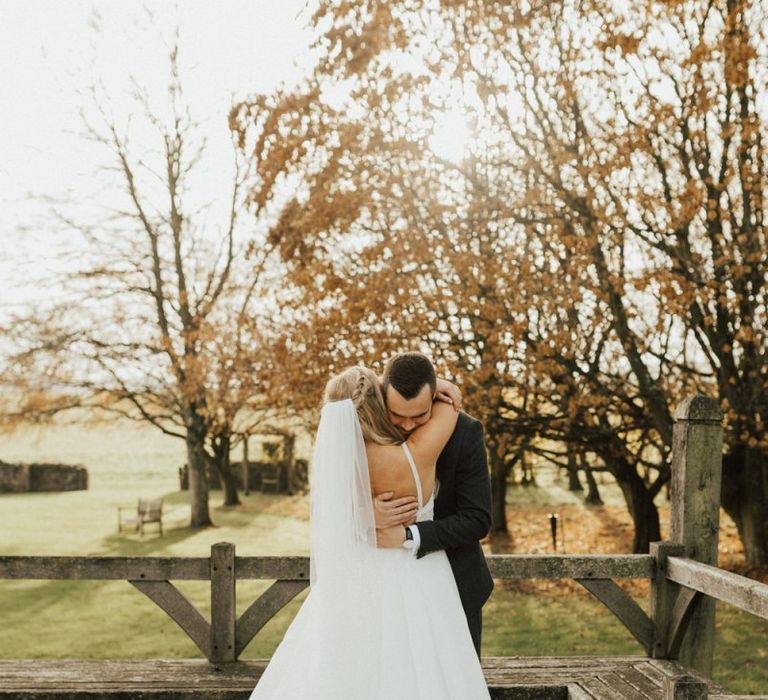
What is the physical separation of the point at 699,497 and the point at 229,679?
11.8 ft

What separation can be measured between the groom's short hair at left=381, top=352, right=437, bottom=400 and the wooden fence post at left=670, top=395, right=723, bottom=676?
290cm

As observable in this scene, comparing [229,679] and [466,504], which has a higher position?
[466,504]

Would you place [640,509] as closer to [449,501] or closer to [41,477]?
[449,501]

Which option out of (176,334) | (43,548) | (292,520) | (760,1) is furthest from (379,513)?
(292,520)

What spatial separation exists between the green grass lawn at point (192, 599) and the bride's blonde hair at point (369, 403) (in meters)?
7.52

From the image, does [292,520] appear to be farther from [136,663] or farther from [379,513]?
[379,513]

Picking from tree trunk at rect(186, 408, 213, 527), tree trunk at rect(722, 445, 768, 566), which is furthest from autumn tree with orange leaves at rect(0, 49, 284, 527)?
tree trunk at rect(722, 445, 768, 566)

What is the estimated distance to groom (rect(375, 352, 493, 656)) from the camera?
427 cm

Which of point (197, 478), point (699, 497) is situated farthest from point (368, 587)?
point (197, 478)

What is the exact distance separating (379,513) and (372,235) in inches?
477

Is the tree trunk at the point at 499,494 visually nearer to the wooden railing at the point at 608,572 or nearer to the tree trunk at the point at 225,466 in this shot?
the tree trunk at the point at 225,466

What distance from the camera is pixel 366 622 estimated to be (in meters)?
4.37

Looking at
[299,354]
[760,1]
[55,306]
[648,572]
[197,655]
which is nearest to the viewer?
[648,572]

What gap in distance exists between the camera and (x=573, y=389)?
45.1 feet
